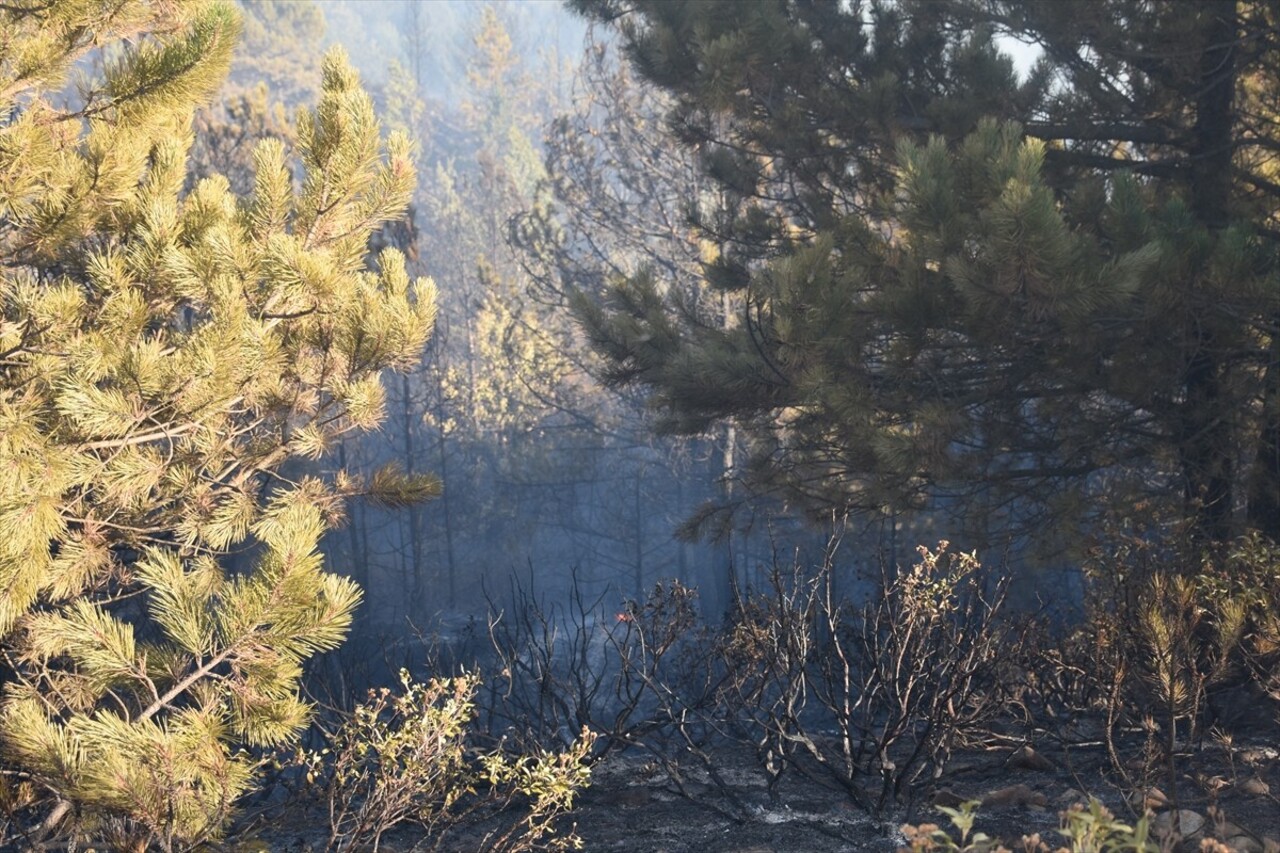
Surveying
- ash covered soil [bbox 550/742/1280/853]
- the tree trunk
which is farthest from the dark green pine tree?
ash covered soil [bbox 550/742/1280/853]

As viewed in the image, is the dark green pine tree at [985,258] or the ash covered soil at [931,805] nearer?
the ash covered soil at [931,805]

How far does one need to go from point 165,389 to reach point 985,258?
398 centimetres

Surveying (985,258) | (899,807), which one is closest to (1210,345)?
(985,258)

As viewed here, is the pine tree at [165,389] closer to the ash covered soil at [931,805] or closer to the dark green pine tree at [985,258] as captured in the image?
the ash covered soil at [931,805]

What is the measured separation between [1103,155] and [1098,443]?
7.56 ft

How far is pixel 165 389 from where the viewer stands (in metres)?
4.18

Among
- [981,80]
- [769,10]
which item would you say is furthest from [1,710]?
[981,80]

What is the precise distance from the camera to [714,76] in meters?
7.74

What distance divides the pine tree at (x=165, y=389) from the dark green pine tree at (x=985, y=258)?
110 inches

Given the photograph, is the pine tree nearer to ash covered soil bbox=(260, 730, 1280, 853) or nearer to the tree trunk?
ash covered soil bbox=(260, 730, 1280, 853)

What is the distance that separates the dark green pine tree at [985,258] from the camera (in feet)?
19.3

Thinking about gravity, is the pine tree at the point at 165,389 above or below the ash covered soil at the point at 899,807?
above

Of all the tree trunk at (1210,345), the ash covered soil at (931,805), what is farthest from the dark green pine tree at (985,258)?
the ash covered soil at (931,805)

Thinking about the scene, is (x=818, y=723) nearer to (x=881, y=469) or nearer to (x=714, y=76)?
(x=881, y=469)
